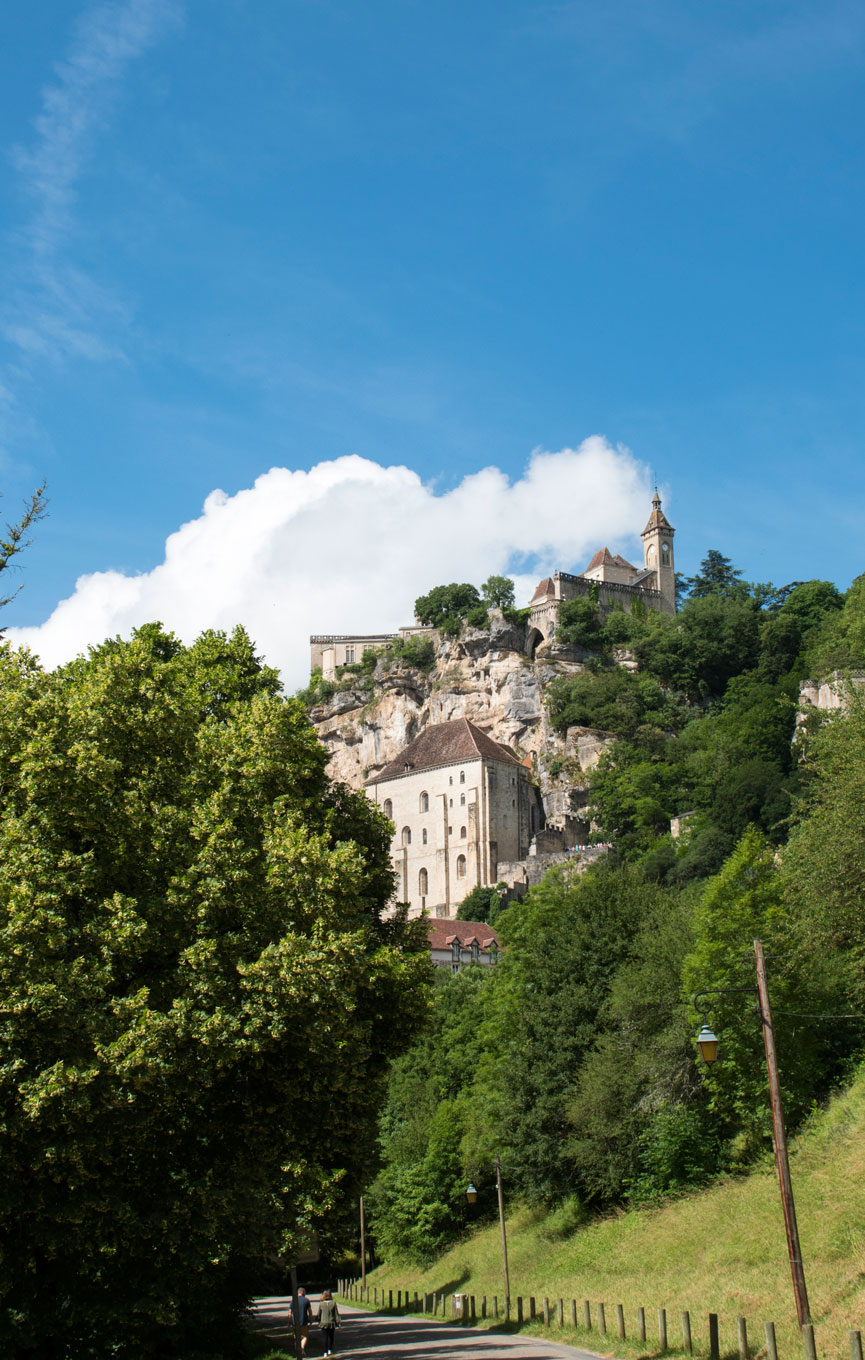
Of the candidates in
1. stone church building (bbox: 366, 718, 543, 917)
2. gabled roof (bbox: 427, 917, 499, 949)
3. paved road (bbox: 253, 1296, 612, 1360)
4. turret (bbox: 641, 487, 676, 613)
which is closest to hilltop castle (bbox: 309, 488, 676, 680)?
turret (bbox: 641, 487, 676, 613)

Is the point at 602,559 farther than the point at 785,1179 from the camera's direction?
Yes

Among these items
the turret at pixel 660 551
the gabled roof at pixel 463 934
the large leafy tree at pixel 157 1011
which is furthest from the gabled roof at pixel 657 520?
the large leafy tree at pixel 157 1011

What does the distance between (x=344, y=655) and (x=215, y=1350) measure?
12622cm

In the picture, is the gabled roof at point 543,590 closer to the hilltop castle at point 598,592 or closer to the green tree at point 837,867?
the hilltop castle at point 598,592

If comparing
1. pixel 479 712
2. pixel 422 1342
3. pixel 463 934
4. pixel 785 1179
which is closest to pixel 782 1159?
pixel 785 1179

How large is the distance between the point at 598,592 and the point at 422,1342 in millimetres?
102159

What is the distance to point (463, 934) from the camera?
85.5 m

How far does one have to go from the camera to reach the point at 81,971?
1694 cm

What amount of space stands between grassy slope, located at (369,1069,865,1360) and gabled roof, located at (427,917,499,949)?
147 feet

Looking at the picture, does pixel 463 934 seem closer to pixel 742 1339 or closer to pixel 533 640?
pixel 533 640

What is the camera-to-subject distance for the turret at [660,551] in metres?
135

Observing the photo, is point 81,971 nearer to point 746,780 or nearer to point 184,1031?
point 184,1031

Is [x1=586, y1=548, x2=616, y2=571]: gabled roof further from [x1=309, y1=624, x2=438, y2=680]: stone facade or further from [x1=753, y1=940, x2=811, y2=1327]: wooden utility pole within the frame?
[x1=753, y1=940, x2=811, y2=1327]: wooden utility pole

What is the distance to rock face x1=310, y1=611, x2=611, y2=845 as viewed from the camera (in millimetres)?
105438
